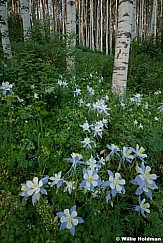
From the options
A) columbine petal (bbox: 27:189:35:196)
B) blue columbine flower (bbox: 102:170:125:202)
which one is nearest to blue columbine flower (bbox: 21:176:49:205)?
columbine petal (bbox: 27:189:35:196)

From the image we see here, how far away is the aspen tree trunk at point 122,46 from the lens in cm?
375

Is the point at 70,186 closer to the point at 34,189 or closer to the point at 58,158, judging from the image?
the point at 34,189

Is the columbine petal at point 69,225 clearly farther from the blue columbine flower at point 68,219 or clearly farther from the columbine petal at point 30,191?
the columbine petal at point 30,191

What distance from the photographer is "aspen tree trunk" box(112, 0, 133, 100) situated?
3.75 m

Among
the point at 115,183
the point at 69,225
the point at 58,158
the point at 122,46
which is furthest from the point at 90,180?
the point at 122,46

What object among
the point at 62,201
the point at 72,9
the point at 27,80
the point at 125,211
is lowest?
the point at 125,211

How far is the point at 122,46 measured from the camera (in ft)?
12.5

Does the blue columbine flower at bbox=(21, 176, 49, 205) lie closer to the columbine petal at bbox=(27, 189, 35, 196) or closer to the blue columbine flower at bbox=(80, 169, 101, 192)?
the columbine petal at bbox=(27, 189, 35, 196)

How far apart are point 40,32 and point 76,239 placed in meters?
4.21

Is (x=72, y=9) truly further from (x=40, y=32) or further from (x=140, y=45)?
(x=140, y=45)

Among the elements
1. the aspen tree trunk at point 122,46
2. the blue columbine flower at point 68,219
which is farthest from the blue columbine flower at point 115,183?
the aspen tree trunk at point 122,46

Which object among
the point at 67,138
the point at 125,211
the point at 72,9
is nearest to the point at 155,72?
the point at 72,9

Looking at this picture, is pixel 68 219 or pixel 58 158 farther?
pixel 58 158

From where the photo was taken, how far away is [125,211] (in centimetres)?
176
